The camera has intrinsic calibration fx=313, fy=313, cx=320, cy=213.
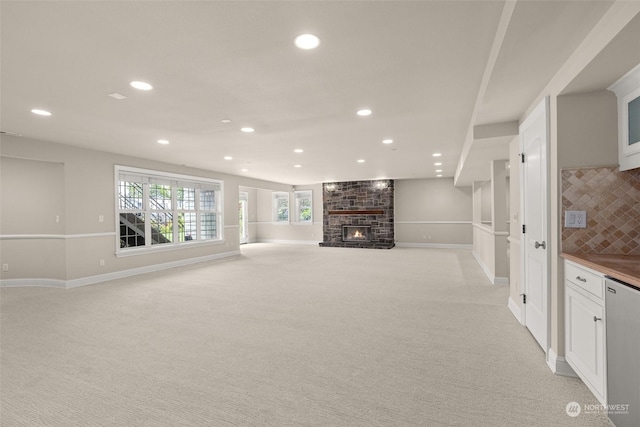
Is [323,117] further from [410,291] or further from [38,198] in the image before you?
[38,198]

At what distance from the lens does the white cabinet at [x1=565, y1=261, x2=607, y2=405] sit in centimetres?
187

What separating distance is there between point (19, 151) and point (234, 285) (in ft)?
12.7

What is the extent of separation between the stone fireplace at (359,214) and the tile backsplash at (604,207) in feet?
27.0

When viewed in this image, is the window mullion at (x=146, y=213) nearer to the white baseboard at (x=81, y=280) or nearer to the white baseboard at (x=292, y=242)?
the white baseboard at (x=81, y=280)

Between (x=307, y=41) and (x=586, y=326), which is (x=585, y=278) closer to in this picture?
(x=586, y=326)

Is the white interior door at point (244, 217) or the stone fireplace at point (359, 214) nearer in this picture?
the stone fireplace at point (359, 214)

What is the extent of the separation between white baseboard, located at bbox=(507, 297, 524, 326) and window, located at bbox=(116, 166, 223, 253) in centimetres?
666

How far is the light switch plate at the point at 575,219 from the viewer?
2.32m

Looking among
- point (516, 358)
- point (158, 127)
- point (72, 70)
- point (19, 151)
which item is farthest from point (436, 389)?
point (19, 151)

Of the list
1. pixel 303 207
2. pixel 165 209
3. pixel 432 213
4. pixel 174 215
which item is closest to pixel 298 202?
pixel 303 207

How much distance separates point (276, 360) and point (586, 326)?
223 cm

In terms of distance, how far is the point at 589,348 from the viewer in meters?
2.01

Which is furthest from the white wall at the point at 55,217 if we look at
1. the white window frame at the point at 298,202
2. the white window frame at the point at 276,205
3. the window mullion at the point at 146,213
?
the white window frame at the point at 298,202

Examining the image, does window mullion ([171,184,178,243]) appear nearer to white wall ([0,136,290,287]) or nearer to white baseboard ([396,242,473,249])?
white wall ([0,136,290,287])
